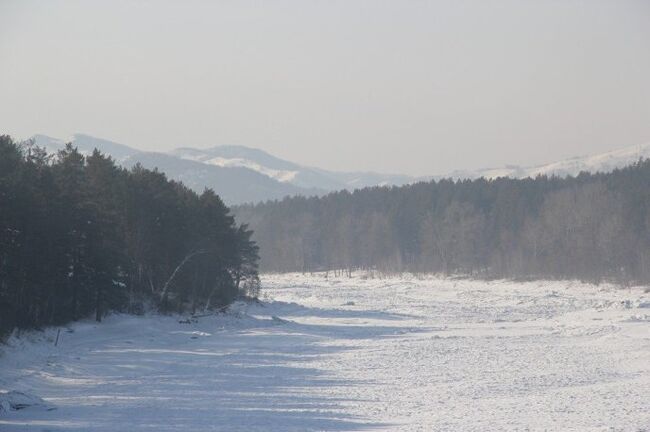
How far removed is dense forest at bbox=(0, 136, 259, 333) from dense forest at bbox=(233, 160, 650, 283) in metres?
58.2

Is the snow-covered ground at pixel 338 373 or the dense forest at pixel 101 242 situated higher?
the dense forest at pixel 101 242

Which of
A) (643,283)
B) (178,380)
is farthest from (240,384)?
(643,283)

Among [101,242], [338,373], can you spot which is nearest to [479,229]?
[101,242]

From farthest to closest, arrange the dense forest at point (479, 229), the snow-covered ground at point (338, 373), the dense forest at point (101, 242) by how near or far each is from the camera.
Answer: the dense forest at point (479, 229) → the dense forest at point (101, 242) → the snow-covered ground at point (338, 373)

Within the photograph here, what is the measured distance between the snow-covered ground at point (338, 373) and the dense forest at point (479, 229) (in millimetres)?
49358

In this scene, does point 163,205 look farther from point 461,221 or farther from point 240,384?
point 461,221

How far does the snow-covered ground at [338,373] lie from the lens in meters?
22.4

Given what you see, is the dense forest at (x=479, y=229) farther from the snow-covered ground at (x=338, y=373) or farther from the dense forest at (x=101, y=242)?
the dense forest at (x=101, y=242)

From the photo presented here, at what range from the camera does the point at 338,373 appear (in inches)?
1294

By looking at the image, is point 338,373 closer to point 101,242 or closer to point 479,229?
point 101,242

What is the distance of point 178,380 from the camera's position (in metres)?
30.6

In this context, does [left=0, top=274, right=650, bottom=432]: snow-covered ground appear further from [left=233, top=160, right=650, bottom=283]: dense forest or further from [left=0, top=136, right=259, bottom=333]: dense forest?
[left=233, top=160, right=650, bottom=283]: dense forest

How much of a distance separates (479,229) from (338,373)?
105663 millimetres

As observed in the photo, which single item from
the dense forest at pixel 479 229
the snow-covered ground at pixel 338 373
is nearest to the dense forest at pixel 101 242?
the snow-covered ground at pixel 338 373
